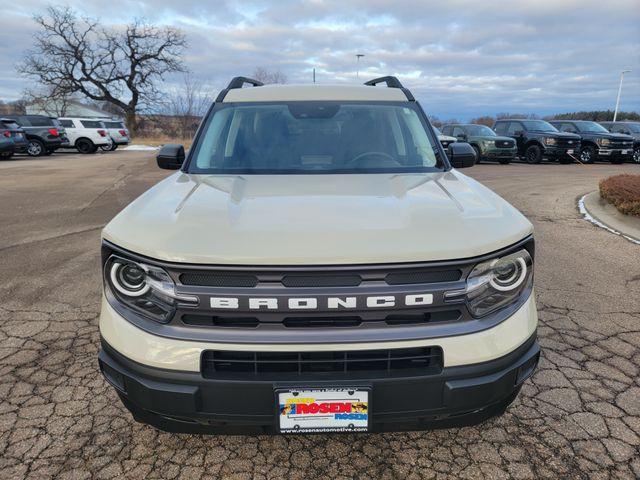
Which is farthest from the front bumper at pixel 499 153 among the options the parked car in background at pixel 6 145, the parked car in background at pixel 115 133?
the parked car in background at pixel 115 133

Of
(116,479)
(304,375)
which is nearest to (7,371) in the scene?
(116,479)

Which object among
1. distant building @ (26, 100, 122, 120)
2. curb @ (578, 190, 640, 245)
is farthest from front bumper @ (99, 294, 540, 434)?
distant building @ (26, 100, 122, 120)

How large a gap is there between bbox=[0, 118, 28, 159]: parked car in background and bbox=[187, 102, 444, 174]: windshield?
1947 centimetres

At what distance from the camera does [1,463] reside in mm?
2301

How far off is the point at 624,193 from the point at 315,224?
7.56 m

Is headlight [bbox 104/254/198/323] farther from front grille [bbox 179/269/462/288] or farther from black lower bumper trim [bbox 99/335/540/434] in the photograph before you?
black lower bumper trim [bbox 99/335/540/434]

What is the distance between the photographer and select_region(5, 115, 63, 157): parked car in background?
2194 cm

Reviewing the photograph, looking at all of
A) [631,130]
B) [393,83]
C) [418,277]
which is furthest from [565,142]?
[418,277]

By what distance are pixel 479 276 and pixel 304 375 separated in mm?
802

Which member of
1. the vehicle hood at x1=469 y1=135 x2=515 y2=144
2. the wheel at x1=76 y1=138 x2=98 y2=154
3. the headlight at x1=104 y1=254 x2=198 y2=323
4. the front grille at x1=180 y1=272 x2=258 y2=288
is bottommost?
the wheel at x1=76 y1=138 x2=98 y2=154

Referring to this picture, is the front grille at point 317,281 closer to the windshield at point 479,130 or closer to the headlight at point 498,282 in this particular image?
the headlight at point 498,282

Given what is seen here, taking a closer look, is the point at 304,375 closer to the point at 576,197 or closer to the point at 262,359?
the point at 262,359

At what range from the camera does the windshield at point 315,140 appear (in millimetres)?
3084

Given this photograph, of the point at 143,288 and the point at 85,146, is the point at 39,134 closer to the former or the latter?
the point at 85,146
